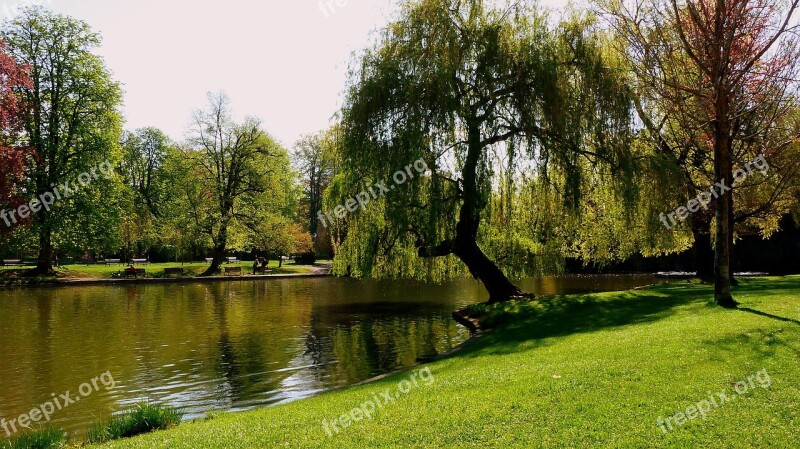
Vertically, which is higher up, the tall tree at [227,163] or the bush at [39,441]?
the tall tree at [227,163]

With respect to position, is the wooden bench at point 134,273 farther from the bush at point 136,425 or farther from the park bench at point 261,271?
the bush at point 136,425

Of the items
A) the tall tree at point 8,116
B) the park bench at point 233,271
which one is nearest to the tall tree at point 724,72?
the tall tree at point 8,116

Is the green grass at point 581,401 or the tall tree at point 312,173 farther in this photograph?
the tall tree at point 312,173

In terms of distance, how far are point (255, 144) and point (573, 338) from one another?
40275 millimetres

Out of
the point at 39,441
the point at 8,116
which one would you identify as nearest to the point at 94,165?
the point at 8,116

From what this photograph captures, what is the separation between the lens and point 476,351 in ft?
42.3

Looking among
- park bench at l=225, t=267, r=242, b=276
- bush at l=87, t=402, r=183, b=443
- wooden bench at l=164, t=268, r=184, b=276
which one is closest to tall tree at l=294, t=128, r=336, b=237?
park bench at l=225, t=267, r=242, b=276

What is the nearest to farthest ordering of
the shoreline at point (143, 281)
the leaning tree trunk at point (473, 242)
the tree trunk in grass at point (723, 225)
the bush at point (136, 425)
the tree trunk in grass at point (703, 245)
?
the bush at point (136, 425) → the tree trunk in grass at point (723, 225) → the leaning tree trunk at point (473, 242) → the tree trunk in grass at point (703, 245) → the shoreline at point (143, 281)

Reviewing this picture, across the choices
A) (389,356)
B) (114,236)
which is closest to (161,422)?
(389,356)

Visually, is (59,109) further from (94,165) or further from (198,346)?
(198,346)

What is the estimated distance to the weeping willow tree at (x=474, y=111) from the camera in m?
18.4

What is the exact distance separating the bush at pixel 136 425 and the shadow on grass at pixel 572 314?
690 cm

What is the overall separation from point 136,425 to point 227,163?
141 ft

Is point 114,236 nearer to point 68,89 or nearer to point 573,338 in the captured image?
point 68,89
